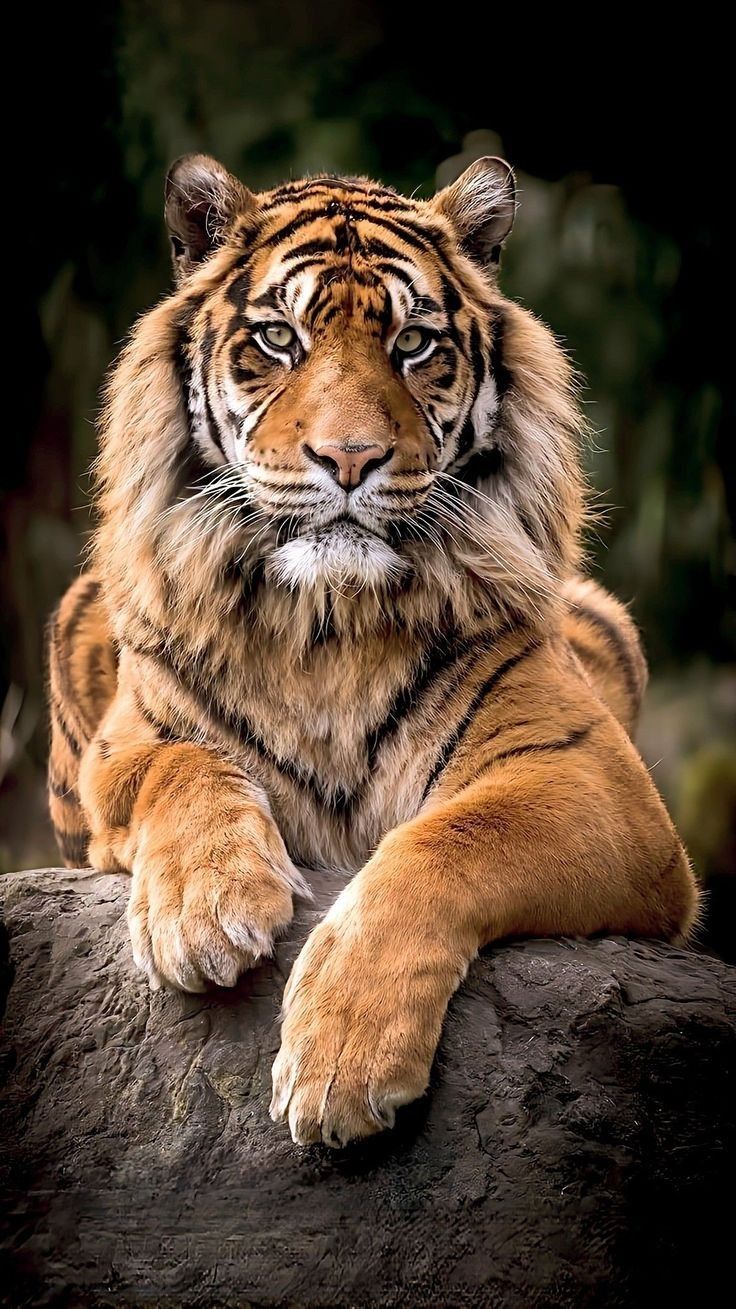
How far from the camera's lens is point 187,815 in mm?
1522

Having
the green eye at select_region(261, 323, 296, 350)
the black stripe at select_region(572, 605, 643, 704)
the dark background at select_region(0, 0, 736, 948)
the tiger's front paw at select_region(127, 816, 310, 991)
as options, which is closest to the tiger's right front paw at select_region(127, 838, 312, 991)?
the tiger's front paw at select_region(127, 816, 310, 991)

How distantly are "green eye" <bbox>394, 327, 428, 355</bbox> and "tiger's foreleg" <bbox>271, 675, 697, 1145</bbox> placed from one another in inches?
20.8

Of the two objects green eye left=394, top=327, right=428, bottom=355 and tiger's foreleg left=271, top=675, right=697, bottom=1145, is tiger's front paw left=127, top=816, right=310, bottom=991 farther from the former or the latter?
green eye left=394, top=327, right=428, bottom=355

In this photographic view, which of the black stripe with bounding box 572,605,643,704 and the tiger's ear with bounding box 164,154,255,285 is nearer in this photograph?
the tiger's ear with bounding box 164,154,255,285

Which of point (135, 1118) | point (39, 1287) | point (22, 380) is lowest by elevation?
point (39, 1287)

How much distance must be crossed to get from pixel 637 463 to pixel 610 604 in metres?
1.16

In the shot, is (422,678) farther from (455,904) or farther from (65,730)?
(65,730)

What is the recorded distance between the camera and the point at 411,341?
5.57 feet

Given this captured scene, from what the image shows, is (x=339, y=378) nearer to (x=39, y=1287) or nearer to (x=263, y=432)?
(x=263, y=432)

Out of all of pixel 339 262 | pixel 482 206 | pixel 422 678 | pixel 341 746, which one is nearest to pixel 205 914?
pixel 341 746

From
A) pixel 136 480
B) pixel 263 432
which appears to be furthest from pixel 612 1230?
pixel 136 480

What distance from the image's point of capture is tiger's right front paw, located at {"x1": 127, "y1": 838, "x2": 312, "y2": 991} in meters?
1.36

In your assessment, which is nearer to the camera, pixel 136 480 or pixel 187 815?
pixel 187 815

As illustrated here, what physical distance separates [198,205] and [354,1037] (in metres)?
1.16
